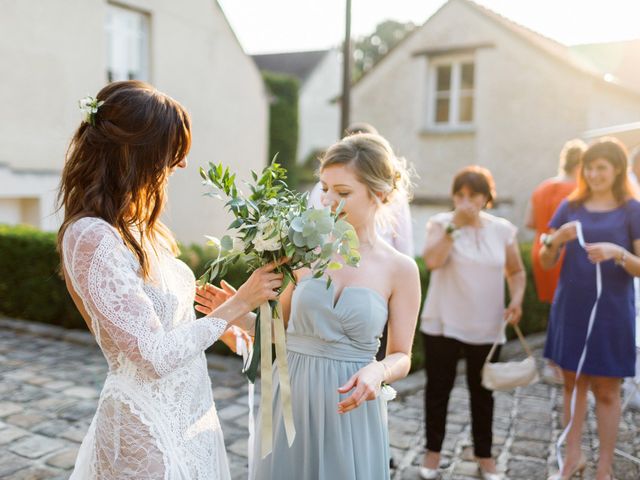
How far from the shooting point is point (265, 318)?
2.25 m

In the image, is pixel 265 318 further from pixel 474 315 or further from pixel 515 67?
pixel 515 67

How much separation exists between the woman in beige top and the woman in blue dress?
1.26ft

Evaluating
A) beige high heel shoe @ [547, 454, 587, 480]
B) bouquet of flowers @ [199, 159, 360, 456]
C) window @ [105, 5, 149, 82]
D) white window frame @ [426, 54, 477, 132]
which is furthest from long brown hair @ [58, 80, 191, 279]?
white window frame @ [426, 54, 477, 132]

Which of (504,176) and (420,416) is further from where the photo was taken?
(504,176)

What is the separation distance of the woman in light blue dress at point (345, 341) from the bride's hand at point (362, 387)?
17 cm

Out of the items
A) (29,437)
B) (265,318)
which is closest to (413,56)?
(29,437)

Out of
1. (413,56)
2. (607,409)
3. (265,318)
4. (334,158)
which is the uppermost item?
(413,56)

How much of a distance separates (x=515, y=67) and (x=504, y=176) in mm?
2630

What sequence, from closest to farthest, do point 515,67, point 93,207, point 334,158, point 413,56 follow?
point 93,207
point 334,158
point 515,67
point 413,56

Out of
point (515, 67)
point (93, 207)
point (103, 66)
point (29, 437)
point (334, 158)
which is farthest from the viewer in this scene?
point (515, 67)

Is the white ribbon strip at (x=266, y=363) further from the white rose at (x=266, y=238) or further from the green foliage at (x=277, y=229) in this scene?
the white rose at (x=266, y=238)

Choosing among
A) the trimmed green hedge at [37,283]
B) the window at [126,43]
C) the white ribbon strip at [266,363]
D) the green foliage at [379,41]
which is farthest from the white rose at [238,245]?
the green foliage at [379,41]

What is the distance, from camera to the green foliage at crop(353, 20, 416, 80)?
173ft

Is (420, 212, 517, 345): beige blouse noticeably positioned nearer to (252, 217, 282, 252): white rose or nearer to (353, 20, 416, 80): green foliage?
(252, 217, 282, 252): white rose
